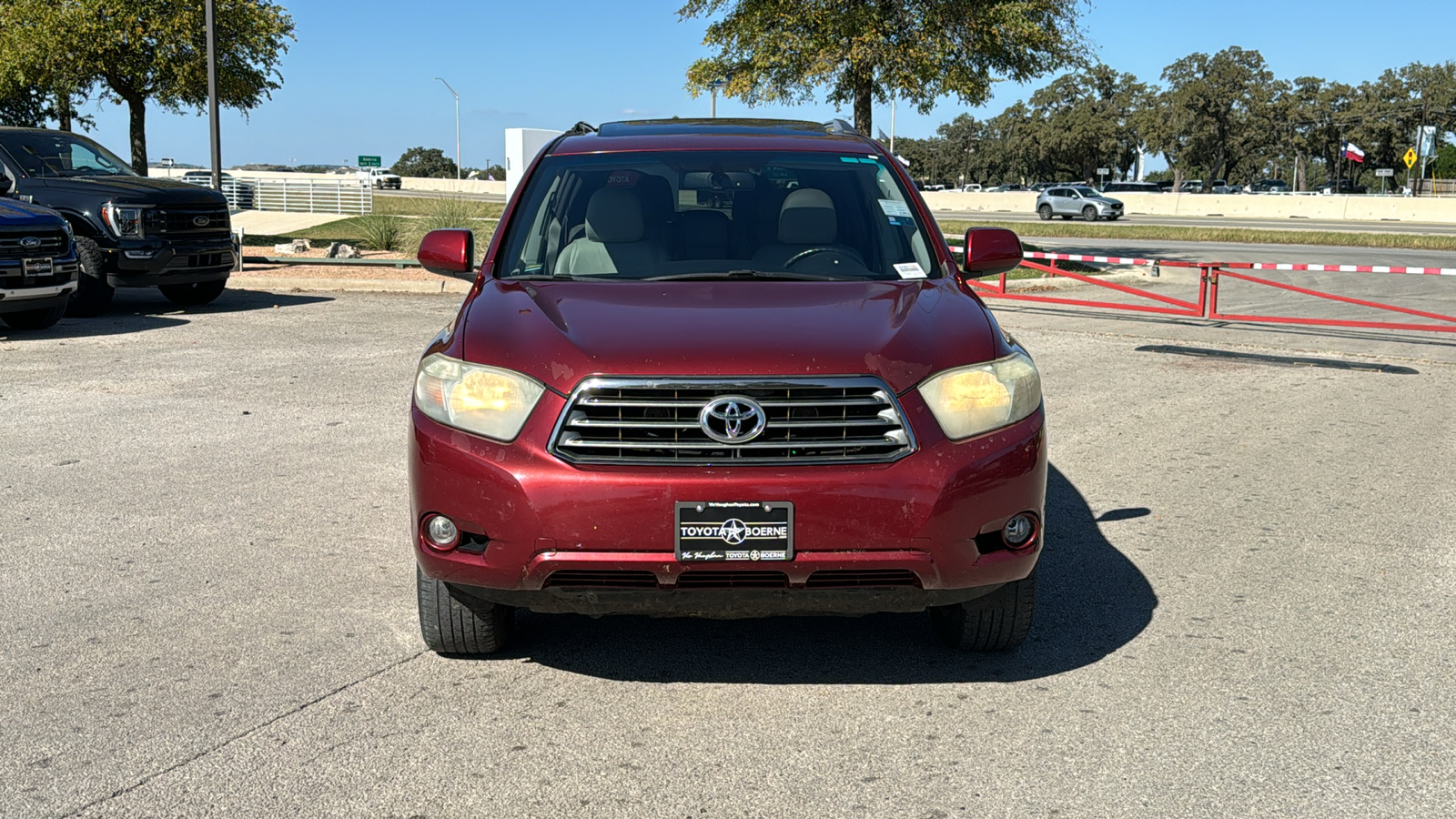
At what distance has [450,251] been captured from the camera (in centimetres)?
517

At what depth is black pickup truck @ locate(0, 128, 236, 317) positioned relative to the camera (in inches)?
539

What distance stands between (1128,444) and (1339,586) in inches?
112

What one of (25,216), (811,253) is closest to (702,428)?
(811,253)

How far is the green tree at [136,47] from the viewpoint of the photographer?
23734mm

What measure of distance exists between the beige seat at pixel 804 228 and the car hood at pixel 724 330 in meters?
0.39

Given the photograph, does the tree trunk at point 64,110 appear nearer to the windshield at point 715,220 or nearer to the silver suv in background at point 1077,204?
the windshield at point 715,220

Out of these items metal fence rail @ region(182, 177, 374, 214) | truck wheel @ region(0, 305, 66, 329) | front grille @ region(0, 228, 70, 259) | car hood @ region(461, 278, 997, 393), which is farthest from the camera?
metal fence rail @ region(182, 177, 374, 214)

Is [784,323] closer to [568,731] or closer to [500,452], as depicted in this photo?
[500,452]

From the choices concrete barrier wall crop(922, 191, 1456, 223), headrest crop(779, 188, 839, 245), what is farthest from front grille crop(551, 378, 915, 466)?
concrete barrier wall crop(922, 191, 1456, 223)

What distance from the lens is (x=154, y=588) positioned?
5.05m

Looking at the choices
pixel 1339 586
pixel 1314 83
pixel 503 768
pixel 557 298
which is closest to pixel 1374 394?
pixel 1339 586

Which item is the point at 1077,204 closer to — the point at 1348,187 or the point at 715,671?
the point at 715,671

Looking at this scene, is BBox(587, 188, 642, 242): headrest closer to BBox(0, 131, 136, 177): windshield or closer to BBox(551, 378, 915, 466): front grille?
BBox(551, 378, 915, 466): front grille

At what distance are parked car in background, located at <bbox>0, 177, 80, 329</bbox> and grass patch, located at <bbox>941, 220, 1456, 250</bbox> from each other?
70.6 ft
